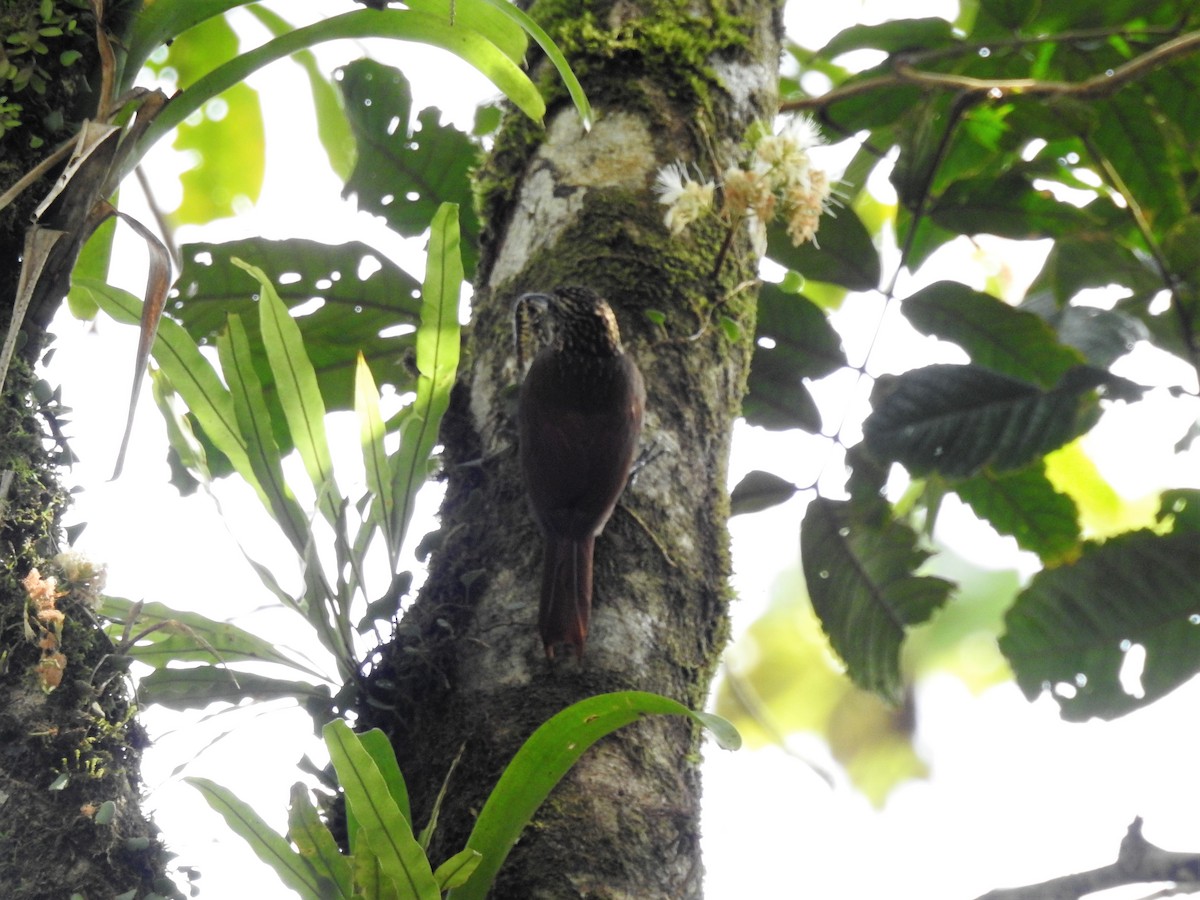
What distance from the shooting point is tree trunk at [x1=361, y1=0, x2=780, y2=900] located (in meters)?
1.70

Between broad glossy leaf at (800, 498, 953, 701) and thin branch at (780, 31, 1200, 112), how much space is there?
1101mm

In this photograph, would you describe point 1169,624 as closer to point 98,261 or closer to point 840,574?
point 840,574

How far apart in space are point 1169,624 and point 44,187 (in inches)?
107

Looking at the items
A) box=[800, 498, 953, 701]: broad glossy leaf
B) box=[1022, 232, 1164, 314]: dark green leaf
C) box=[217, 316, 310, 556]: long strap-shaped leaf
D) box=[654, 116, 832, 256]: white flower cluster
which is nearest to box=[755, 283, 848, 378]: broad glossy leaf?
box=[800, 498, 953, 701]: broad glossy leaf

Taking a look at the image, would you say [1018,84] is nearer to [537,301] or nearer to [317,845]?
[537,301]

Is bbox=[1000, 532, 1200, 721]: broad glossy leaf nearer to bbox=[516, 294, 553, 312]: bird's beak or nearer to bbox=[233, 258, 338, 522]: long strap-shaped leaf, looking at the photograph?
bbox=[516, 294, 553, 312]: bird's beak

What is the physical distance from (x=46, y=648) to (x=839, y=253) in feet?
7.58

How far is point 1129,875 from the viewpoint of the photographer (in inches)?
59.4

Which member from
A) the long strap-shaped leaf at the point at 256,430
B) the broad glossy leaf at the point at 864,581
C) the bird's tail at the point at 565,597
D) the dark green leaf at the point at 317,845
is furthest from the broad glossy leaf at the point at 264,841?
the broad glossy leaf at the point at 864,581

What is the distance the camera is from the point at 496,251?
2.55m

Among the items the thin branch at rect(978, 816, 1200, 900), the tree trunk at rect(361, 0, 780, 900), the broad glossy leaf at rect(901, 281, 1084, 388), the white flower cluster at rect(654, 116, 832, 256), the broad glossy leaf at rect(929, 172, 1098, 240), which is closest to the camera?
the thin branch at rect(978, 816, 1200, 900)

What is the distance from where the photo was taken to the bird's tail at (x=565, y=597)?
5.98ft

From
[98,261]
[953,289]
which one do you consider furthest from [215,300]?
[953,289]

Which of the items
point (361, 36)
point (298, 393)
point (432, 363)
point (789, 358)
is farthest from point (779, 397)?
point (361, 36)
